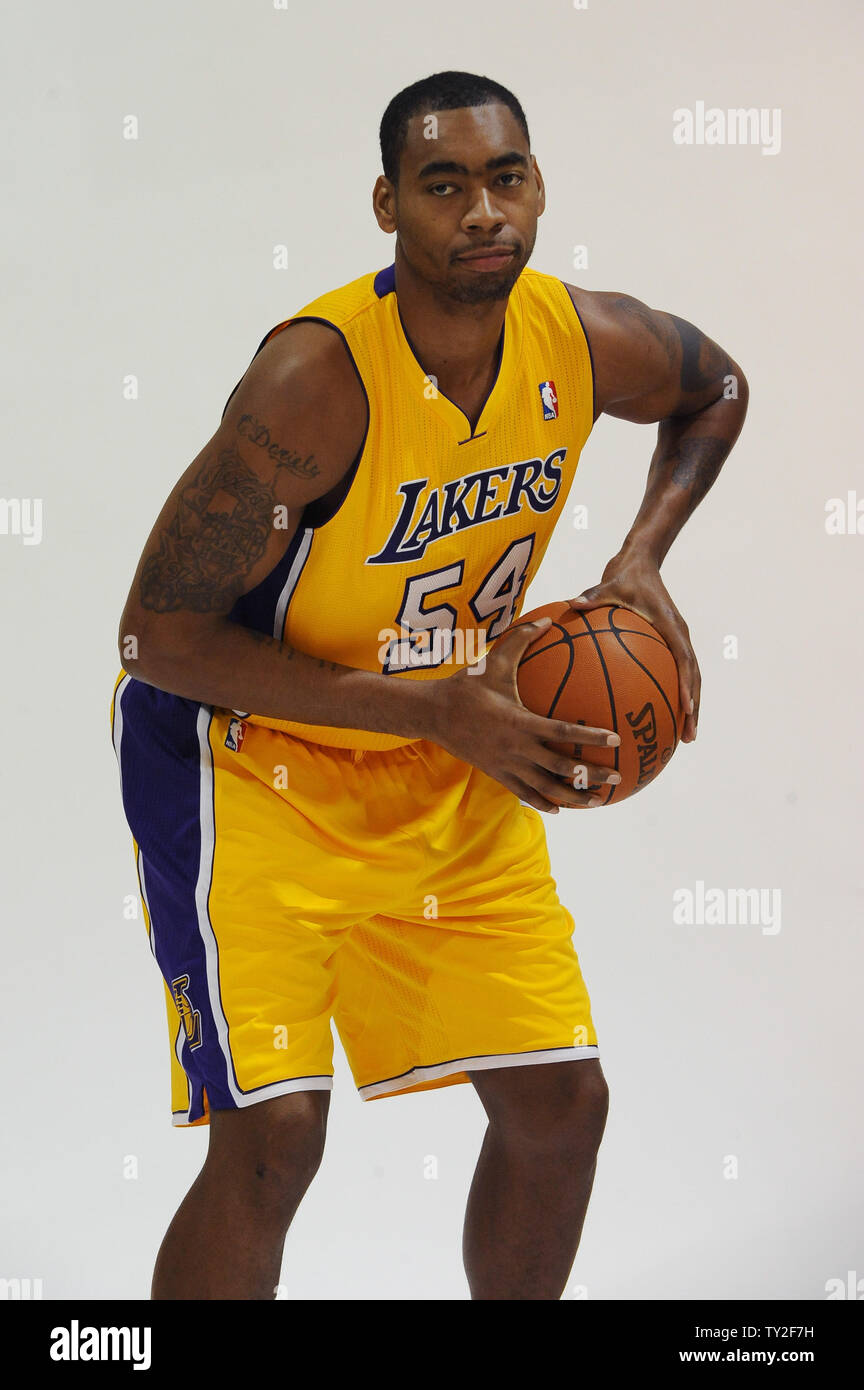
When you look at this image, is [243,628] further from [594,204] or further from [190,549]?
[594,204]

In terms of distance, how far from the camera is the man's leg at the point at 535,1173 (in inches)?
91.7

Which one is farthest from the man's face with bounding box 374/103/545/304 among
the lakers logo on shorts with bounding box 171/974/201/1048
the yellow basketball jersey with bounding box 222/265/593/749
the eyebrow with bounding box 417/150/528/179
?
the lakers logo on shorts with bounding box 171/974/201/1048

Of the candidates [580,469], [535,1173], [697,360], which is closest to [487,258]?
[697,360]

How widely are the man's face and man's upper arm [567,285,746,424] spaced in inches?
12.4

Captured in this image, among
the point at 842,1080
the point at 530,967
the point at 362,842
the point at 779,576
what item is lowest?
the point at 842,1080

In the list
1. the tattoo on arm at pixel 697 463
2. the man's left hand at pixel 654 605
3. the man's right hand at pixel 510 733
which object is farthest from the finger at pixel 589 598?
the tattoo on arm at pixel 697 463

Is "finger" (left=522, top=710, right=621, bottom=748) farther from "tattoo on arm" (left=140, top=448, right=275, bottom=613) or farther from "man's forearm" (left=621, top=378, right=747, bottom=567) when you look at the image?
"man's forearm" (left=621, top=378, right=747, bottom=567)

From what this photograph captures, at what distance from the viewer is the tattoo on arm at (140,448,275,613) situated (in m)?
2.06

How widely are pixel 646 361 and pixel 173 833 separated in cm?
105

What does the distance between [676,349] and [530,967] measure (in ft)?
3.33

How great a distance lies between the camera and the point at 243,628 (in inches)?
85.1

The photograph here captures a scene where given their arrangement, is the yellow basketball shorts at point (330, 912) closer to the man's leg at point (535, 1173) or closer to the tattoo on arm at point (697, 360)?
the man's leg at point (535, 1173)

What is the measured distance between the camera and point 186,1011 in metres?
2.22

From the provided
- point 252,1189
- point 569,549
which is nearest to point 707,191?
point 569,549
